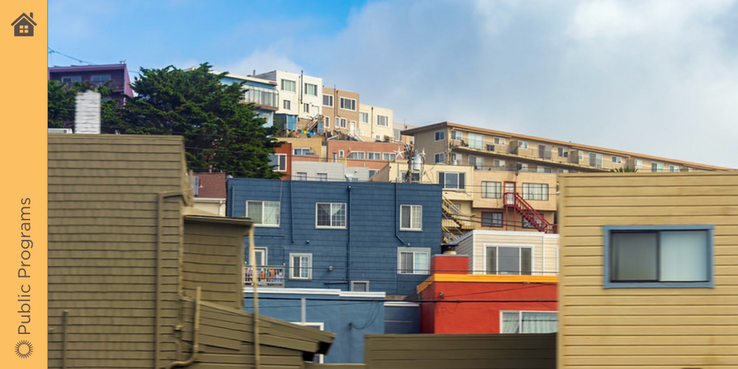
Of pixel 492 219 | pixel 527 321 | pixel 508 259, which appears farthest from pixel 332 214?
pixel 492 219

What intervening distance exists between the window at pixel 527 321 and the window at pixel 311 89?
8531 centimetres

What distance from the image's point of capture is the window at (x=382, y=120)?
125 m

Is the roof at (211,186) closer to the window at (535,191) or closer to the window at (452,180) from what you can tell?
the window at (452,180)

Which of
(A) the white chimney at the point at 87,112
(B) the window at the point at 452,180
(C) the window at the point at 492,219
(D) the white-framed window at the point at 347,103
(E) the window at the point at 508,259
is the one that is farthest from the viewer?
(D) the white-framed window at the point at 347,103

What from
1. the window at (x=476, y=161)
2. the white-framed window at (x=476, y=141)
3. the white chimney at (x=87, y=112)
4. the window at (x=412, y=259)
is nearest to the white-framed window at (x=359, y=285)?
the window at (x=412, y=259)

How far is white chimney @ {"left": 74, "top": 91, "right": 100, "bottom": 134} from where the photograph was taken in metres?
15.5

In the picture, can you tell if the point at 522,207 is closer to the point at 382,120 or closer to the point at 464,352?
the point at 464,352

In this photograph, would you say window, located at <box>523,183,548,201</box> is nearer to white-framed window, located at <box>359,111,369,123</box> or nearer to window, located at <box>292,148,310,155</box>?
window, located at <box>292,148,310,155</box>

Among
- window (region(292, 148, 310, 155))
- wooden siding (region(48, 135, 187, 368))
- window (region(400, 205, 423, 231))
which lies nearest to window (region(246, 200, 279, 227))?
window (region(400, 205, 423, 231))

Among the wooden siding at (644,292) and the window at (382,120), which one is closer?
the wooden siding at (644,292)

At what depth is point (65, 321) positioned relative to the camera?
13781 millimetres

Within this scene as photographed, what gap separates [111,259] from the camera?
13883 millimetres

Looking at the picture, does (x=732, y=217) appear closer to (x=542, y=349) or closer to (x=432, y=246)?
(x=542, y=349)

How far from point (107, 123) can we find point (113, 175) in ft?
156
